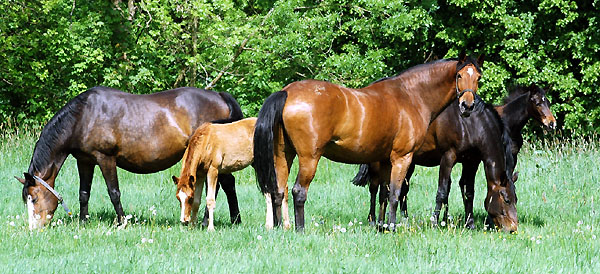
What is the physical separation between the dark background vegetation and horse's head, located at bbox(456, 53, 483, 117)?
12.3 metres

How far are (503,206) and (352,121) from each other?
2.49m

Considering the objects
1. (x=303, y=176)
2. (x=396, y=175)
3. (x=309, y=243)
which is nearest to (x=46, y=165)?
(x=303, y=176)

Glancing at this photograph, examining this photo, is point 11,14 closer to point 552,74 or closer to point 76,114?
point 76,114

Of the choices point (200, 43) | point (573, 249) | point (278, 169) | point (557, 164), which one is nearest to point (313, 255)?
point (278, 169)

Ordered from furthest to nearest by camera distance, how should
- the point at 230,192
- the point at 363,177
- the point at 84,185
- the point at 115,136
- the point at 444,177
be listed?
the point at 363,177 → the point at 230,192 → the point at 444,177 → the point at 84,185 → the point at 115,136

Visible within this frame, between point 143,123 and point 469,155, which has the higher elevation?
point 143,123

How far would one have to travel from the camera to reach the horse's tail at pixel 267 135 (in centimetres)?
711

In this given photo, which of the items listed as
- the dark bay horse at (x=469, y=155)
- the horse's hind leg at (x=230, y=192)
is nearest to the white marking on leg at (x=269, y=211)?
the horse's hind leg at (x=230, y=192)

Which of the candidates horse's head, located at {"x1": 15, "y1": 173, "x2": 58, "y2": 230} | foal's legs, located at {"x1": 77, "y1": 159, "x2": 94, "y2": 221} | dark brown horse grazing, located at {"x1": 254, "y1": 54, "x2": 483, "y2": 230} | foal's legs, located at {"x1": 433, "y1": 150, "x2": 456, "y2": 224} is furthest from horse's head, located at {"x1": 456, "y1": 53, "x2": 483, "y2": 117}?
horse's head, located at {"x1": 15, "y1": 173, "x2": 58, "y2": 230}

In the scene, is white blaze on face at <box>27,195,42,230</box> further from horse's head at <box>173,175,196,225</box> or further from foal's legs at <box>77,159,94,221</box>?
horse's head at <box>173,175,196,225</box>

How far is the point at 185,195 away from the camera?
7.73 meters

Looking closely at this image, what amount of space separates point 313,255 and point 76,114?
411 cm

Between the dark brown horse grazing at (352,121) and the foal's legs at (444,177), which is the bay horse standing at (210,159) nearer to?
the dark brown horse grazing at (352,121)

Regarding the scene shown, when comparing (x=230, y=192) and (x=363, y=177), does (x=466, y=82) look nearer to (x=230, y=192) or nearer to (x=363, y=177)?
(x=363, y=177)
